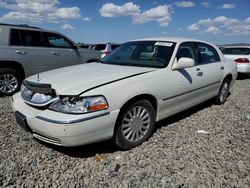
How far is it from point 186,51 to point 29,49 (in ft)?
13.7

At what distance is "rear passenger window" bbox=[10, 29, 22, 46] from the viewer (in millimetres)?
6168

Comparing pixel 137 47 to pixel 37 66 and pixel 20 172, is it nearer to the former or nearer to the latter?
pixel 20 172

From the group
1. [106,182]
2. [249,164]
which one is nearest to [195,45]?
[249,164]

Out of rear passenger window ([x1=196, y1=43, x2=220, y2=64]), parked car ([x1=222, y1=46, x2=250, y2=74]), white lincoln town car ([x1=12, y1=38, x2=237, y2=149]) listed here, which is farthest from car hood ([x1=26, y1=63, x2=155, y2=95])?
parked car ([x1=222, y1=46, x2=250, y2=74])

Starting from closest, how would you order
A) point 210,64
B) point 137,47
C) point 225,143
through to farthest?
1. point 225,143
2. point 137,47
3. point 210,64

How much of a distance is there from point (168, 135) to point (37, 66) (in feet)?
14.2

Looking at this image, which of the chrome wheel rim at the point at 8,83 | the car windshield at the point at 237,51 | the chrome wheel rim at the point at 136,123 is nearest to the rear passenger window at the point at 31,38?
the chrome wheel rim at the point at 8,83

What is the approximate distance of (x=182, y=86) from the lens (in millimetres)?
3932

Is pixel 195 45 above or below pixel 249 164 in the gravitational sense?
above

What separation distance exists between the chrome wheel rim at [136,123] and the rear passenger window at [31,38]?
4.43m

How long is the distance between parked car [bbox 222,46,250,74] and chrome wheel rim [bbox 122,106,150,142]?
841 cm

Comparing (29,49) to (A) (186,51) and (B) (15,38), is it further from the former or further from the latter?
(A) (186,51)

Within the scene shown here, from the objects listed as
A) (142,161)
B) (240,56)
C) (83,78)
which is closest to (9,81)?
(83,78)

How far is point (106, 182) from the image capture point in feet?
8.61
